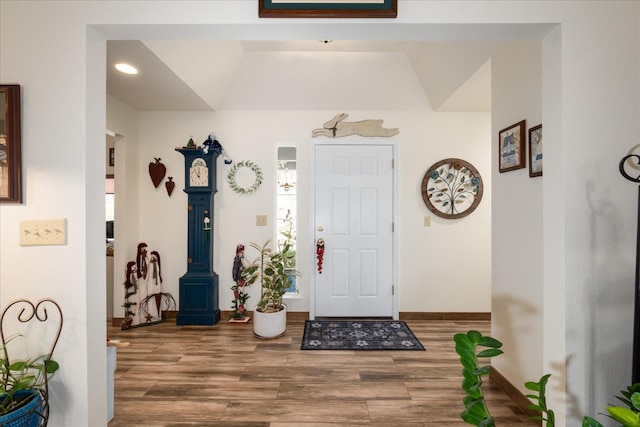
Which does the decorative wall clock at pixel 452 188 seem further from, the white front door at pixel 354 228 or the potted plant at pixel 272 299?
the potted plant at pixel 272 299

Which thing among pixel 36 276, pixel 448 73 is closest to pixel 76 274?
pixel 36 276

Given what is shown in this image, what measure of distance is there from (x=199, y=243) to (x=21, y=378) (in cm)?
225

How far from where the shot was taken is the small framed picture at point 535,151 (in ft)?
6.11

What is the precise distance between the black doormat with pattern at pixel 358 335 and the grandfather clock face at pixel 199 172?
1.85 meters

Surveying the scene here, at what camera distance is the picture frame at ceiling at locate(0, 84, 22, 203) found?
4.38ft

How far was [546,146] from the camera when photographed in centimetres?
144

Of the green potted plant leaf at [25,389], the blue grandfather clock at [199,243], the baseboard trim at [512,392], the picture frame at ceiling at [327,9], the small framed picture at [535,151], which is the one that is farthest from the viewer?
the blue grandfather clock at [199,243]

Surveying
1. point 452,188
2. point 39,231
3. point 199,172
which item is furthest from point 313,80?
point 39,231

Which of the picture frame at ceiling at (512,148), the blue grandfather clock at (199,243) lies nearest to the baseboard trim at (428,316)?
the blue grandfather clock at (199,243)

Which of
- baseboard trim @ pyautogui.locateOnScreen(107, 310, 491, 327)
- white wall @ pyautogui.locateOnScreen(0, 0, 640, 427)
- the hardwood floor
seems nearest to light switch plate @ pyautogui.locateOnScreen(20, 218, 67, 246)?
white wall @ pyautogui.locateOnScreen(0, 0, 640, 427)

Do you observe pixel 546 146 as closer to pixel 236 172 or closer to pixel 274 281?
pixel 274 281

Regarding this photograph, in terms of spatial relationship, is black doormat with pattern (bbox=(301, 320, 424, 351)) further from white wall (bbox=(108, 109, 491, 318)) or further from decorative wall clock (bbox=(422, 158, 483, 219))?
decorative wall clock (bbox=(422, 158, 483, 219))

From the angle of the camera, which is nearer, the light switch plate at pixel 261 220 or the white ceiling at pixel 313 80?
the white ceiling at pixel 313 80

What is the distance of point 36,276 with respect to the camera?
1.39 meters
